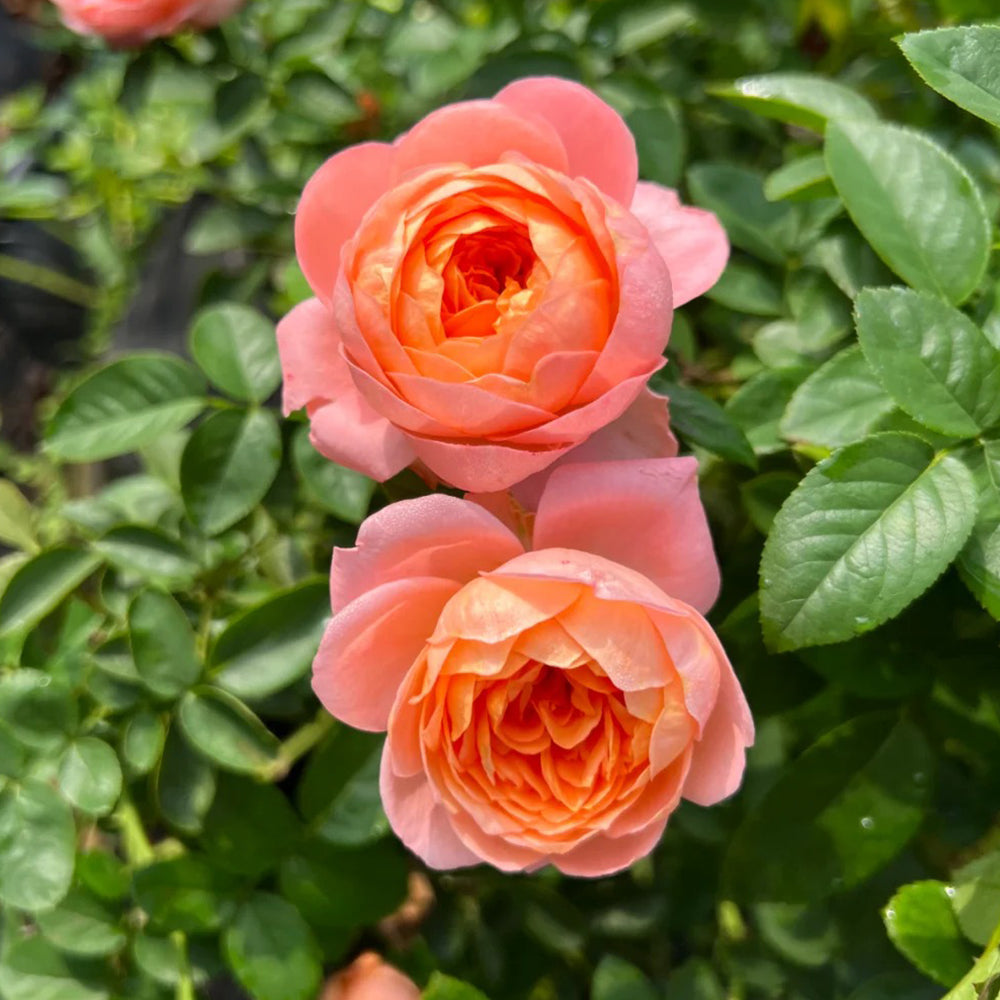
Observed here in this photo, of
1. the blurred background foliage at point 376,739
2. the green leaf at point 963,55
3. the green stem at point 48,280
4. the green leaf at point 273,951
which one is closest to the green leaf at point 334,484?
the blurred background foliage at point 376,739

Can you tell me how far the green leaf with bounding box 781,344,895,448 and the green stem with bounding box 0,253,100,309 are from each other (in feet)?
3.87

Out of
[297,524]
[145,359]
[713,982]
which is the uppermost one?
[145,359]

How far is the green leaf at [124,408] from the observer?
1.82 feet

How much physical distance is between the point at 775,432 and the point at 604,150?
184mm

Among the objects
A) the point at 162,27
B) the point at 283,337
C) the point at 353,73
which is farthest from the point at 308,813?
the point at 353,73

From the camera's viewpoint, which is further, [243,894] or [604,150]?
[243,894]

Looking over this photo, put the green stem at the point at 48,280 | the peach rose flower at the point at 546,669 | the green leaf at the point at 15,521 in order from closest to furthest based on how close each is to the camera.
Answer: the peach rose flower at the point at 546,669 → the green leaf at the point at 15,521 → the green stem at the point at 48,280

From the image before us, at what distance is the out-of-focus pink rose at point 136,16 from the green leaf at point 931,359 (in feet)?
1.68

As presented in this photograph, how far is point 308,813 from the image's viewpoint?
1.76 feet

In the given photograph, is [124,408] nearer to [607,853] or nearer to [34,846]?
[34,846]

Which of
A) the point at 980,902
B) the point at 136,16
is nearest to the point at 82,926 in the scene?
the point at 980,902

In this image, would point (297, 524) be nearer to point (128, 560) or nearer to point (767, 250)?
point (128, 560)

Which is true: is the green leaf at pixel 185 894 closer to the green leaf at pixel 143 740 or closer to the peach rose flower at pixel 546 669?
the green leaf at pixel 143 740

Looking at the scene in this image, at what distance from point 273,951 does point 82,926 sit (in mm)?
119
